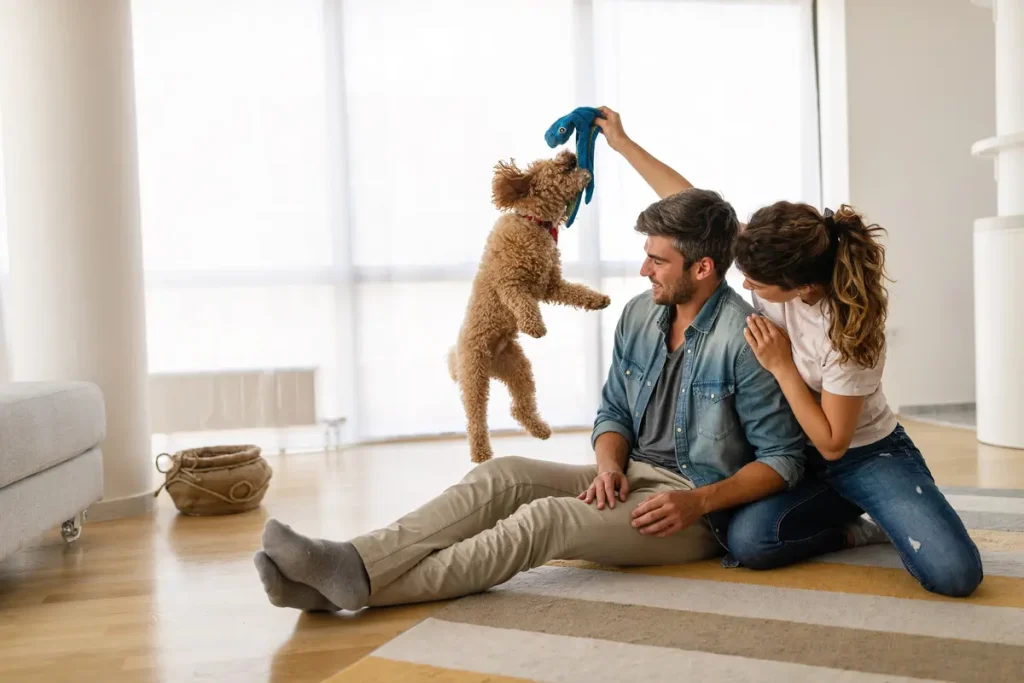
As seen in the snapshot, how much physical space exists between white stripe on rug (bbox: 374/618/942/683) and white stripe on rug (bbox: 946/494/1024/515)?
1317 millimetres

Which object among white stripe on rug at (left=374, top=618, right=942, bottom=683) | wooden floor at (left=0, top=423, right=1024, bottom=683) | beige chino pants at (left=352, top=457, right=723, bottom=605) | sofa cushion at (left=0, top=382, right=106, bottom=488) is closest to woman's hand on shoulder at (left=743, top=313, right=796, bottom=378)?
beige chino pants at (left=352, top=457, right=723, bottom=605)

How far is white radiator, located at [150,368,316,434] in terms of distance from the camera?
398 cm

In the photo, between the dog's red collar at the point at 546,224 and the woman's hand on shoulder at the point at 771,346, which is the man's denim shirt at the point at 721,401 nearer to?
the woman's hand on shoulder at the point at 771,346

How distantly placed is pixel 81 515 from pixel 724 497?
1.78 metres

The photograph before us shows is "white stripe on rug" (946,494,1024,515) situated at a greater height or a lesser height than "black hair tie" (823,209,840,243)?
lesser

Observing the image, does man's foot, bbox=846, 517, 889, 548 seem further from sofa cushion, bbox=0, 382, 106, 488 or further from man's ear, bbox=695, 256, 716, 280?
sofa cushion, bbox=0, 382, 106, 488

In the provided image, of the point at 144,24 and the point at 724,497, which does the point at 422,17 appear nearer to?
the point at 144,24

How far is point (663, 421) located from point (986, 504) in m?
1.17

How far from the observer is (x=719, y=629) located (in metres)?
Result: 1.74

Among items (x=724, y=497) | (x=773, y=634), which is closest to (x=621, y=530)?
(x=724, y=497)

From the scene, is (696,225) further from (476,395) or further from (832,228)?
(476,395)

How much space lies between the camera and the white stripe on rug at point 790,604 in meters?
1.73

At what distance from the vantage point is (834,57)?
14.9 feet

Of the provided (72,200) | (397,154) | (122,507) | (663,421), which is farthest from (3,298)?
(663,421)
